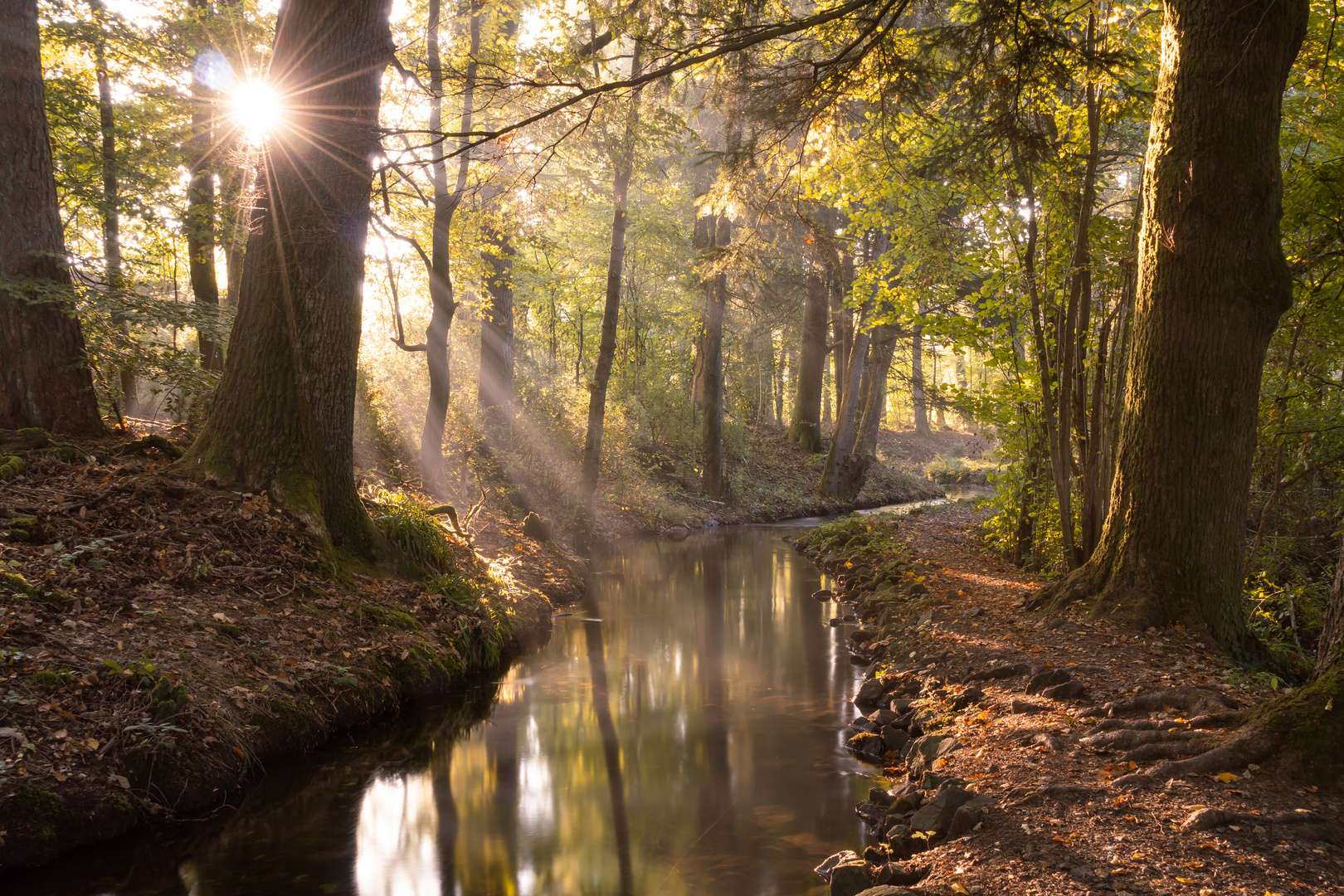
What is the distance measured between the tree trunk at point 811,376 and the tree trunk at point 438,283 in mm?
13672

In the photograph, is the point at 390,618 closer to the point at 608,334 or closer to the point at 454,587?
the point at 454,587

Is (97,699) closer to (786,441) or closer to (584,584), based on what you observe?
(584,584)

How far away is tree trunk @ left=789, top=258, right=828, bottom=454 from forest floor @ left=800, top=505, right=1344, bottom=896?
1787 centimetres

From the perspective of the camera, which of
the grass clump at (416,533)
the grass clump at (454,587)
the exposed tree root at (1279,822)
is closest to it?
the exposed tree root at (1279,822)

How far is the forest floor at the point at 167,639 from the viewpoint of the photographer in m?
4.25

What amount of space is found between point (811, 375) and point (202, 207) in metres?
18.9

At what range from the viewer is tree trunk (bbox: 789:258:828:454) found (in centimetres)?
2523

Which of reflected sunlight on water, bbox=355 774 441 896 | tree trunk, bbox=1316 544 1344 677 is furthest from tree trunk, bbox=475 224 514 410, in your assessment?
tree trunk, bbox=1316 544 1344 677

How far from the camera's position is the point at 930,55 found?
23.5 feet

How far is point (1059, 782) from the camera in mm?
3920

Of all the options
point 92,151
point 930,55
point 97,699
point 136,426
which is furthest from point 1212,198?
point 92,151

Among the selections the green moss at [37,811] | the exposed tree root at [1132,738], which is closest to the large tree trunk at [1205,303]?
the exposed tree root at [1132,738]

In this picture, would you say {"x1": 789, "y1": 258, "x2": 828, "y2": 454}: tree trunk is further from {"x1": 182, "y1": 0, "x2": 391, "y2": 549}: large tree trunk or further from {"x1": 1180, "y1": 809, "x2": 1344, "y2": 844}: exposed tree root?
{"x1": 1180, "y1": 809, "x2": 1344, "y2": 844}: exposed tree root

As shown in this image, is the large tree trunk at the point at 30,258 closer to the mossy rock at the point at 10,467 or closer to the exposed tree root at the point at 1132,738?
the mossy rock at the point at 10,467
